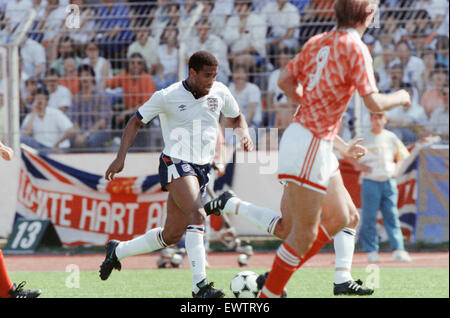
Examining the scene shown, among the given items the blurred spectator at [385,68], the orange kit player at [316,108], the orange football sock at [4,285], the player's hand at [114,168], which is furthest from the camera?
the blurred spectator at [385,68]

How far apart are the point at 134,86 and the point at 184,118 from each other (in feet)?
21.9

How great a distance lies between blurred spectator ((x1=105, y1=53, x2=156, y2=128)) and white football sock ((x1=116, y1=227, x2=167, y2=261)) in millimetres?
6168

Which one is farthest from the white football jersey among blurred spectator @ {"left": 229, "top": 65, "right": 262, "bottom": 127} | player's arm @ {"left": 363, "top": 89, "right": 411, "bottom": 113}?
blurred spectator @ {"left": 229, "top": 65, "right": 262, "bottom": 127}

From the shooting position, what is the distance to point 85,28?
1470 centimetres

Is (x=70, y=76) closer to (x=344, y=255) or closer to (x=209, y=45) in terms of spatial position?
(x=209, y=45)

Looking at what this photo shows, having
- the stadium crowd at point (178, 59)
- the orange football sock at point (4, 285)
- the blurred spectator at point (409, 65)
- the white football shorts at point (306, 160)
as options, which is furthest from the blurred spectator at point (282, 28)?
the white football shorts at point (306, 160)

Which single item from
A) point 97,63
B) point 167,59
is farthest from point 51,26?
point 167,59

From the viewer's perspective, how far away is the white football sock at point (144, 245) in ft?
26.6

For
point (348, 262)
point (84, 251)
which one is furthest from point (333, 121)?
point (84, 251)

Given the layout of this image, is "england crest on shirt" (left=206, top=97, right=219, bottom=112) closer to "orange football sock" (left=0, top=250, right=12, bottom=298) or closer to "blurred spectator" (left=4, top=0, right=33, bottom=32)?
"orange football sock" (left=0, top=250, right=12, bottom=298)

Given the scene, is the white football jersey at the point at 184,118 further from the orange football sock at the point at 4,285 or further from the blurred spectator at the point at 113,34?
the blurred spectator at the point at 113,34

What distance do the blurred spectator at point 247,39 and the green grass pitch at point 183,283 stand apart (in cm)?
424

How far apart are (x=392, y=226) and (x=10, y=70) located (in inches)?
285

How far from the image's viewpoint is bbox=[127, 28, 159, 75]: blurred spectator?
14.3 meters
